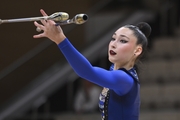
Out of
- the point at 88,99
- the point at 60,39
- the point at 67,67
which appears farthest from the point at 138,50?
the point at 67,67

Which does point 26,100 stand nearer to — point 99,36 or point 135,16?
point 99,36

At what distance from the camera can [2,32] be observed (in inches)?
225

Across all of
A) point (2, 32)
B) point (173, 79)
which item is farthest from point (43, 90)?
point (173, 79)

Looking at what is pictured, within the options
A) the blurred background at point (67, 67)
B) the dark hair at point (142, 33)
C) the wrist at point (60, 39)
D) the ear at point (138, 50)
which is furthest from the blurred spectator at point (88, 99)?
the wrist at point (60, 39)

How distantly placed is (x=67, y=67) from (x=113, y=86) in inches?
147

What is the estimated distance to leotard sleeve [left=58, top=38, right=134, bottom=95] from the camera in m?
2.59

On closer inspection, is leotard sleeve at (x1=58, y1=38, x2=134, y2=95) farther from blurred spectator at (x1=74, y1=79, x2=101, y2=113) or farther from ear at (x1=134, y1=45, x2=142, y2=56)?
blurred spectator at (x1=74, y1=79, x2=101, y2=113)

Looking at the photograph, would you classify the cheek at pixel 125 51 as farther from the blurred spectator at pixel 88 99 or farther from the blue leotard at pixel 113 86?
the blurred spectator at pixel 88 99

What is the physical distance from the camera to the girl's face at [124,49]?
2.87m

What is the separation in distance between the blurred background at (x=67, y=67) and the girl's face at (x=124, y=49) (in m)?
2.92

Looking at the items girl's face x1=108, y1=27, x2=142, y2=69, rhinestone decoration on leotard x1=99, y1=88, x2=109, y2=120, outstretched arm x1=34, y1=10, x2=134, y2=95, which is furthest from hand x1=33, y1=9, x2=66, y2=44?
rhinestone decoration on leotard x1=99, y1=88, x2=109, y2=120

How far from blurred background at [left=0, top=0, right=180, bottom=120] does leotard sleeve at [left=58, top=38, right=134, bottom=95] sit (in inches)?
121

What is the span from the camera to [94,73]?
2637 mm

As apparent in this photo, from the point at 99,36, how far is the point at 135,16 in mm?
740
